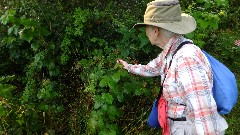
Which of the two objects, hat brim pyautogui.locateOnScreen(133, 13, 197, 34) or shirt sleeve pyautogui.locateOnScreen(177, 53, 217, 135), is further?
hat brim pyautogui.locateOnScreen(133, 13, 197, 34)

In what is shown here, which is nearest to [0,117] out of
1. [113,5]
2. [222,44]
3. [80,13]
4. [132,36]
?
[80,13]

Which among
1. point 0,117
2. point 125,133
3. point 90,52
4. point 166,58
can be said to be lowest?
point 125,133

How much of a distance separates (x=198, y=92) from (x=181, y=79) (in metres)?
0.14

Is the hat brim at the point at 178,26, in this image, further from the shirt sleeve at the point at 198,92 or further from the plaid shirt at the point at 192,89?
the shirt sleeve at the point at 198,92

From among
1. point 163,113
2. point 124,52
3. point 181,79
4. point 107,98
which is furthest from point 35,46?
point 181,79

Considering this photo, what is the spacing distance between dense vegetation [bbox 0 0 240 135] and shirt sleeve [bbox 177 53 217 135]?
4.00ft

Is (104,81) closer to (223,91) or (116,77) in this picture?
(116,77)

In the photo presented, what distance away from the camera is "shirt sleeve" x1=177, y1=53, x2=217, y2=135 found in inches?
84.7

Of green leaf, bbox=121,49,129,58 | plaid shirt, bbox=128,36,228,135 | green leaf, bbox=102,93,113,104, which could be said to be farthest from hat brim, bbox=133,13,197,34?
green leaf, bbox=121,49,129,58

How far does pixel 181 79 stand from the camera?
2201 mm

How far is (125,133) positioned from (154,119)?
0.96m

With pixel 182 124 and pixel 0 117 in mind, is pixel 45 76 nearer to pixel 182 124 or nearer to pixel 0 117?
pixel 0 117

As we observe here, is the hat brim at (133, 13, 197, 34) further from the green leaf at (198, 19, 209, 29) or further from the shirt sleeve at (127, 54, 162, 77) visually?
the green leaf at (198, 19, 209, 29)

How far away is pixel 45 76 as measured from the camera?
435 centimetres
